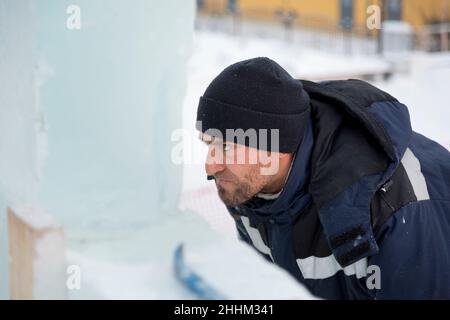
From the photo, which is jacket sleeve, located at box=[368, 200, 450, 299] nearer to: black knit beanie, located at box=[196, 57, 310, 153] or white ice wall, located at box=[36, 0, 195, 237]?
black knit beanie, located at box=[196, 57, 310, 153]

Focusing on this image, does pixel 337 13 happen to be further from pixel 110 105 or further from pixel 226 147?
pixel 226 147

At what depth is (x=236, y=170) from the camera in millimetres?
1851

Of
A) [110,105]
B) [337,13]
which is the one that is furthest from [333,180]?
[337,13]

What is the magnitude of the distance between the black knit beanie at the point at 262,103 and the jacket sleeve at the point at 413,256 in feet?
1.31

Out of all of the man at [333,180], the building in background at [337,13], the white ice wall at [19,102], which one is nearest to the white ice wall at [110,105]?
the white ice wall at [19,102]

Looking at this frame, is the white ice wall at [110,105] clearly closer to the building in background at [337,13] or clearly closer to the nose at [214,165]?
the nose at [214,165]

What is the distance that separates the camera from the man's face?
1.85 m

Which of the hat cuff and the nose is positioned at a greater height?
the hat cuff

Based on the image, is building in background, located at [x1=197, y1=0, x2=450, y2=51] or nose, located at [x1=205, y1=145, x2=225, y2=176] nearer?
nose, located at [x1=205, y1=145, x2=225, y2=176]

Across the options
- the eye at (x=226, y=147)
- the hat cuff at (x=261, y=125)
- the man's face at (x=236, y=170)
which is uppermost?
the hat cuff at (x=261, y=125)

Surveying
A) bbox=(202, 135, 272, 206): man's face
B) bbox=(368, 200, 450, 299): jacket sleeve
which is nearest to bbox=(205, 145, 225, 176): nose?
bbox=(202, 135, 272, 206): man's face

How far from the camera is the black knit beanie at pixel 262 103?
6.02 ft

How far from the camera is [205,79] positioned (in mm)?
7750

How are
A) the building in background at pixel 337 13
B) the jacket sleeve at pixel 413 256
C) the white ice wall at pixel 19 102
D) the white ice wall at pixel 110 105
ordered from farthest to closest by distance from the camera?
the building in background at pixel 337 13 < the white ice wall at pixel 110 105 < the white ice wall at pixel 19 102 < the jacket sleeve at pixel 413 256
